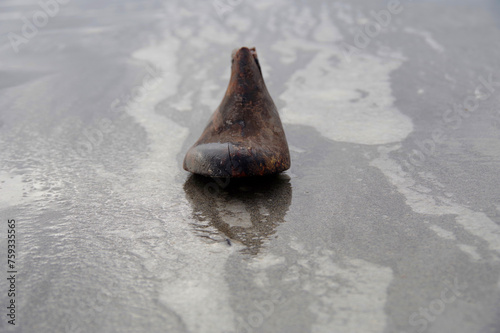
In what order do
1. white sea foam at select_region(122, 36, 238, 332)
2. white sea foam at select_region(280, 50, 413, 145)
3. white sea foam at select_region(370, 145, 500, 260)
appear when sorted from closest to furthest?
1. white sea foam at select_region(122, 36, 238, 332)
2. white sea foam at select_region(370, 145, 500, 260)
3. white sea foam at select_region(280, 50, 413, 145)

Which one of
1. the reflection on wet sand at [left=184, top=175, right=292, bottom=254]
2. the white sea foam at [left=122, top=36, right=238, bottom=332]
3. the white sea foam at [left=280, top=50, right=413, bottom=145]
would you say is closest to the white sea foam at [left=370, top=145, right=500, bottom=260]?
the white sea foam at [left=280, top=50, right=413, bottom=145]

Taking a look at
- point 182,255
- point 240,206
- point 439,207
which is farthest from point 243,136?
point 439,207

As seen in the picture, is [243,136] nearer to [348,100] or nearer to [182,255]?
[182,255]

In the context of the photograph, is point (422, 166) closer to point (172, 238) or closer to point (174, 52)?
point (172, 238)

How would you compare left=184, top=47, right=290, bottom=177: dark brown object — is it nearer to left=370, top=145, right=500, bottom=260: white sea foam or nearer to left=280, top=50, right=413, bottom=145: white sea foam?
left=370, top=145, right=500, bottom=260: white sea foam

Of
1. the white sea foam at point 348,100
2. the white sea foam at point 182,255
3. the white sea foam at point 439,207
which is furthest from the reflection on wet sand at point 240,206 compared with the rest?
the white sea foam at point 348,100

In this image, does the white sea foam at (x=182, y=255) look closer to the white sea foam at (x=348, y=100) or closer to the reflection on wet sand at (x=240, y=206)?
the reflection on wet sand at (x=240, y=206)

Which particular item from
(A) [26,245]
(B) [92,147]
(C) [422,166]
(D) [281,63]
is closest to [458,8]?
(D) [281,63]
